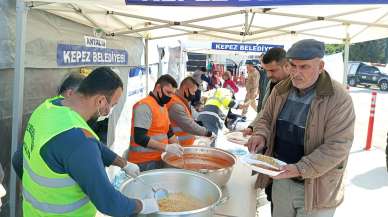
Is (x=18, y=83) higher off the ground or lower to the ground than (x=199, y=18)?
lower

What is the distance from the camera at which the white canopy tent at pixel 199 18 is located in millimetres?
2523

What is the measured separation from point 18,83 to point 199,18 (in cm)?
222

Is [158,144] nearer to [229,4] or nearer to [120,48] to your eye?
[229,4]

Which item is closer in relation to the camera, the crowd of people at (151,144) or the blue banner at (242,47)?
the crowd of people at (151,144)

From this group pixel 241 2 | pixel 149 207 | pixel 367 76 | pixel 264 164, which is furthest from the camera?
pixel 367 76

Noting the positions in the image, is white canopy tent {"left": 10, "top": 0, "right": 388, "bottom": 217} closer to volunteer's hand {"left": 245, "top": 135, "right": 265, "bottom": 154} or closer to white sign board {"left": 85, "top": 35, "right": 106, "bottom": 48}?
white sign board {"left": 85, "top": 35, "right": 106, "bottom": 48}

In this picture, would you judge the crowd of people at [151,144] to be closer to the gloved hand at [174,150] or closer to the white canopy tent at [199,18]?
the gloved hand at [174,150]

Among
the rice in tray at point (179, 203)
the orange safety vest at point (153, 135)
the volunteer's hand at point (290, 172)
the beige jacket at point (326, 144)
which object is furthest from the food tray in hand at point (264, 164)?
the orange safety vest at point (153, 135)

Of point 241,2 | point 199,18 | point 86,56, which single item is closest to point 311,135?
point 241,2

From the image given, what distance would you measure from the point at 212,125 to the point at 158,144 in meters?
2.57

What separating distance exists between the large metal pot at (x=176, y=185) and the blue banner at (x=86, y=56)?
1.76m

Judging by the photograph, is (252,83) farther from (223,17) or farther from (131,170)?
(131,170)

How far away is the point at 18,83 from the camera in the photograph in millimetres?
2543

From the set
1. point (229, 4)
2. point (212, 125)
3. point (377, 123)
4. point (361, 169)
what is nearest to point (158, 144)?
point (229, 4)
